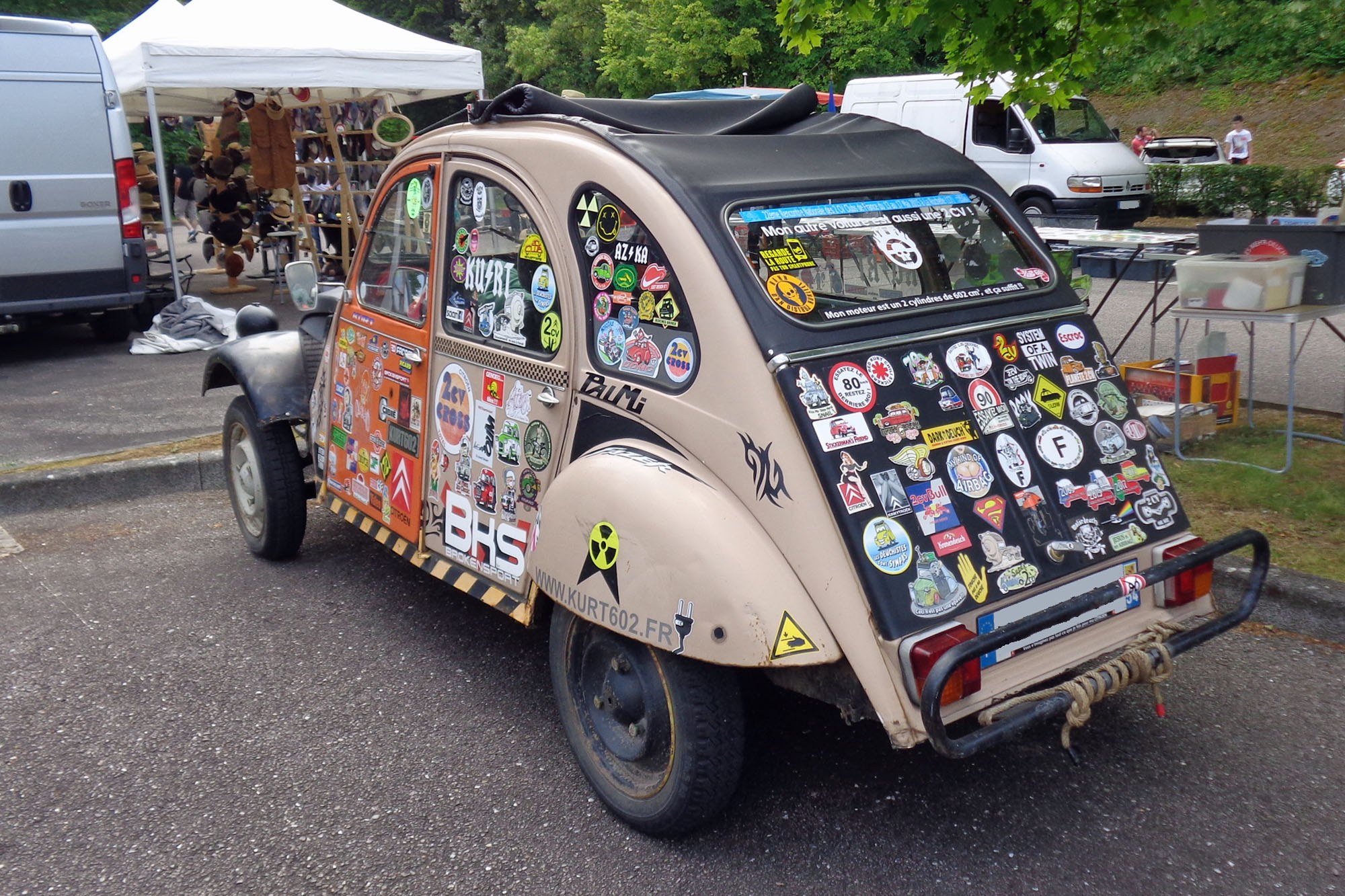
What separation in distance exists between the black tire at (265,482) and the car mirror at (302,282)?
0.62 m

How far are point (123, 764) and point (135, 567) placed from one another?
1940 mm

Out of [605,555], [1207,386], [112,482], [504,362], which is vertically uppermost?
[504,362]

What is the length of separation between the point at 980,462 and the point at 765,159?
1112 millimetres

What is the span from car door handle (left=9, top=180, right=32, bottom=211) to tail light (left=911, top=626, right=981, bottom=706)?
9.05 m

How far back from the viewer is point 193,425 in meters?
7.50

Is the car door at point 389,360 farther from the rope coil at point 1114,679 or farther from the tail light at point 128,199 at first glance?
the tail light at point 128,199

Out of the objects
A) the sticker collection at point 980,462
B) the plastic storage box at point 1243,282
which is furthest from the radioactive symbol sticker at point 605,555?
the plastic storage box at point 1243,282

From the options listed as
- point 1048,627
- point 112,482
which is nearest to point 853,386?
point 1048,627

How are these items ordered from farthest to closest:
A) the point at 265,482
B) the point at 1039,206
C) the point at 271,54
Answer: the point at 1039,206
the point at 271,54
the point at 265,482

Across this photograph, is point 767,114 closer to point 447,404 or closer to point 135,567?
point 447,404

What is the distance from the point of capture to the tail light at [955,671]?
2.61 m

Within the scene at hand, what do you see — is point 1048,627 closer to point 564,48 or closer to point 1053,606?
point 1053,606

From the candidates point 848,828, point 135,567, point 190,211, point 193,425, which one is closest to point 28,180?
point 193,425

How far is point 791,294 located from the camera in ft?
9.98
